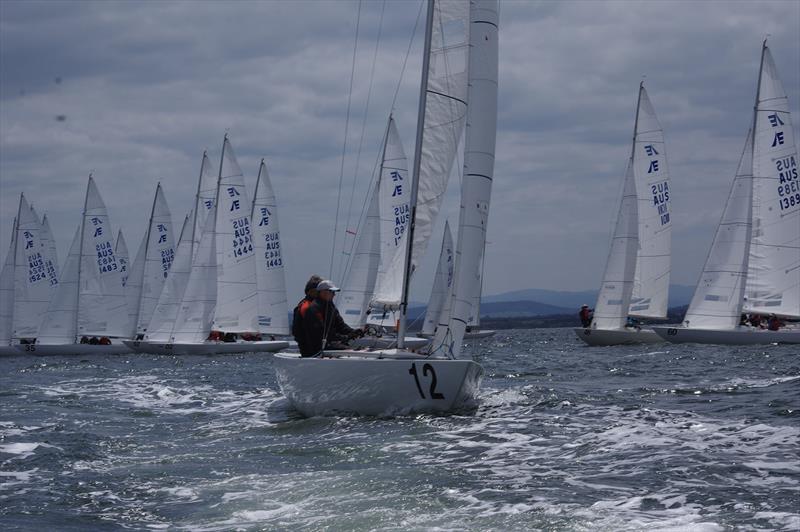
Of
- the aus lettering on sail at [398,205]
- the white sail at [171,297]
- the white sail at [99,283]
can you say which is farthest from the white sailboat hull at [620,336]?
the white sail at [99,283]

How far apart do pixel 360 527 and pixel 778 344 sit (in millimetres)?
24741

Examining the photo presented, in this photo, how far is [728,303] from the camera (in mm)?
30125

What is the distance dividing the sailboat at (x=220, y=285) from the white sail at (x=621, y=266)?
36.4 feet

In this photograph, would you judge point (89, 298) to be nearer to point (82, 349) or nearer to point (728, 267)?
point (82, 349)

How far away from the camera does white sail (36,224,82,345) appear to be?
1459 inches

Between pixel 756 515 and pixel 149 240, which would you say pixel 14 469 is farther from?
pixel 149 240

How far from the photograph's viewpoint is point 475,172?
12.2 meters

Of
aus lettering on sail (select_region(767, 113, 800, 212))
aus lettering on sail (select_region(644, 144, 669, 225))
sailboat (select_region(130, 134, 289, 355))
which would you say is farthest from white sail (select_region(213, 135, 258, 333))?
aus lettering on sail (select_region(767, 113, 800, 212))

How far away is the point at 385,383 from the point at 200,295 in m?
24.3

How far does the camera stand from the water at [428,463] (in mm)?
6762

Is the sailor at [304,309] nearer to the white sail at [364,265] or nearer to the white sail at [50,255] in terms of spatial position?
the white sail at [364,265]

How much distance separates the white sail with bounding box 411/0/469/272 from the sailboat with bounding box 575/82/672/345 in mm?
21364

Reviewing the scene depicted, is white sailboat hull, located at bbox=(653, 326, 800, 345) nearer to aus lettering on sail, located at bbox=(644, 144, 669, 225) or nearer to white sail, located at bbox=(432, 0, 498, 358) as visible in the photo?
aus lettering on sail, located at bbox=(644, 144, 669, 225)

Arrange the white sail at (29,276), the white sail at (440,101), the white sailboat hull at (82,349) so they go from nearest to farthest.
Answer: the white sail at (440,101)
the white sailboat hull at (82,349)
the white sail at (29,276)
